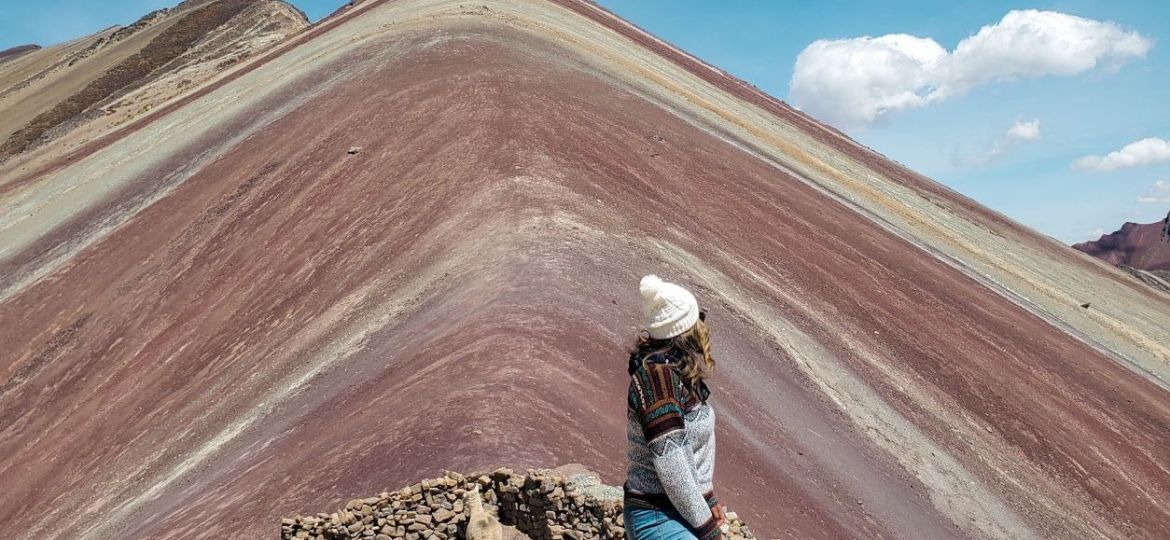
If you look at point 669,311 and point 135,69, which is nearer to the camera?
point 669,311

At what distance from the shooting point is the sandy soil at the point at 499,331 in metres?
9.28

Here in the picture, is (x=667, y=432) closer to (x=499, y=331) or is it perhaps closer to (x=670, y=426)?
(x=670, y=426)

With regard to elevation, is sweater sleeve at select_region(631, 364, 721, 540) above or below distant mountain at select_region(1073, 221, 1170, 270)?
below

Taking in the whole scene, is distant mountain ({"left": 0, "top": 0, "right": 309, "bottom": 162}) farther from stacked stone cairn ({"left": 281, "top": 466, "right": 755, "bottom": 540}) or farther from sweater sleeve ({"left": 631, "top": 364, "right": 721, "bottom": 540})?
sweater sleeve ({"left": 631, "top": 364, "right": 721, "bottom": 540})

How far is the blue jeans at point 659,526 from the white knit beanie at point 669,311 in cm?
73

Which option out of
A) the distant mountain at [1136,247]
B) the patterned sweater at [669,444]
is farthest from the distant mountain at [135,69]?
the distant mountain at [1136,247]

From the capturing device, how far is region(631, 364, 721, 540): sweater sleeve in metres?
3.26

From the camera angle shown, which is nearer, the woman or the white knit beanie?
the woman

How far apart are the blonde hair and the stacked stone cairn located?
10.8 feet

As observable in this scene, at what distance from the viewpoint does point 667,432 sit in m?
3.24

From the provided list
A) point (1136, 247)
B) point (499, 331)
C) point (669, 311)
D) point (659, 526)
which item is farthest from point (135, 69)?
point (1136, 247)

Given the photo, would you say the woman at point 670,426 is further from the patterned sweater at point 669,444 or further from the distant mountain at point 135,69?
the distant mountain at point 135,69

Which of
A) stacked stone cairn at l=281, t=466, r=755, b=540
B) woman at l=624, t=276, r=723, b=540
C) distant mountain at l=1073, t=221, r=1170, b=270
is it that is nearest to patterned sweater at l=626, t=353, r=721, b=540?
woman at l=624, t=276, r=723, b=540

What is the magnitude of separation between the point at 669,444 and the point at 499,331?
6781 millimetres
